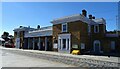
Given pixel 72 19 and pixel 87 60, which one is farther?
pixel 72 19

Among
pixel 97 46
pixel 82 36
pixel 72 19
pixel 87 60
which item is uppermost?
pixel 72 19

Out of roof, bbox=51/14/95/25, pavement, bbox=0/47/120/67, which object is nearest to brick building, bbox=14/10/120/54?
roof, bbox=51/14/95/25

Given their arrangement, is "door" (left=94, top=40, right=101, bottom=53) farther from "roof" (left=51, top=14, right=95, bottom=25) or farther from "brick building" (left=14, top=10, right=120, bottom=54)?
"roof" (left=51, top=14, right=95, bottom=25)

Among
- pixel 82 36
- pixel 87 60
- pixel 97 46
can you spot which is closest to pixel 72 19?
pixel 82 36

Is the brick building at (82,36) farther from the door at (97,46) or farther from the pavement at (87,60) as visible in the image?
the pavement at (87,60)

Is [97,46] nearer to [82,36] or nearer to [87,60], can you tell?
[82,36]

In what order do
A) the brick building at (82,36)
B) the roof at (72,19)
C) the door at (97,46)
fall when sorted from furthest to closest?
the door at (97,46), the brick building at (82,36), the roof at (72,19)

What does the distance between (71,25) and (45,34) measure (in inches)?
331

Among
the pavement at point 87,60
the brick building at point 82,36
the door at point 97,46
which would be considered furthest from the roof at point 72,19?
the pavement at point 87,60

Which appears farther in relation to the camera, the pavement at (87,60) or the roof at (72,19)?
the roof at (72,19)

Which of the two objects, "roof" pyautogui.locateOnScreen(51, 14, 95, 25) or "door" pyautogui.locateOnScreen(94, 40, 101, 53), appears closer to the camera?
"roof" pyautogui.locateOnScreen(51, 14, 95, 25)

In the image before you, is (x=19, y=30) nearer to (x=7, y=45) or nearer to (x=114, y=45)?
(x=7, y=45)

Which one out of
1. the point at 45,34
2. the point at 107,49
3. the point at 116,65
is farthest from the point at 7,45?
the point at 116,65

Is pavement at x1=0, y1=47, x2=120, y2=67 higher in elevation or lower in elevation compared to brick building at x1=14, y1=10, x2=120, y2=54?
lower
